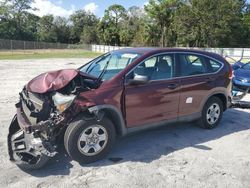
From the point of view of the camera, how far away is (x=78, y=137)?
14.0 feet

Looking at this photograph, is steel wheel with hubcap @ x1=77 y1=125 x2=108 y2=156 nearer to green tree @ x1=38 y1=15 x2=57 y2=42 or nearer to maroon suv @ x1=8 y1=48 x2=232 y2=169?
maroon suv @ x1=8 y1=48 x2=232 y2=169

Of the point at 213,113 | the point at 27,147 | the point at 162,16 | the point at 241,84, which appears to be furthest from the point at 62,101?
the point at 162,16

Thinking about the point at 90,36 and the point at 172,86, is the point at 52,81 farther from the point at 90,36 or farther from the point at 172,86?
the point at 90,36

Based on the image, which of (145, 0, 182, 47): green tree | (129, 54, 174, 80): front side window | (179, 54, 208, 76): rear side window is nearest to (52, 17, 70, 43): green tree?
(145, 0, 182, 47): green tree

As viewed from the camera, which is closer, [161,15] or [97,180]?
[97,180]

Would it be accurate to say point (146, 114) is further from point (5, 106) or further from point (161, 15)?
point (161, 15)

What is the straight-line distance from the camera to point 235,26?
1889 inches

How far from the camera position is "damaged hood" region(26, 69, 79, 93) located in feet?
14.5

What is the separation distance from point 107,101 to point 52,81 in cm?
89

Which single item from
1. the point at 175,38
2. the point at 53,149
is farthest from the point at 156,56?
the point at 175,38

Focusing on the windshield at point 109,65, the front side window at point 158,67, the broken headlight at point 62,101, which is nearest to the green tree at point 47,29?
the windshield at point 109,65

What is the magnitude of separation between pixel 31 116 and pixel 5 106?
3.92 m

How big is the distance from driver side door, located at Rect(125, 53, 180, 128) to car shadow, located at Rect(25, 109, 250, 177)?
44 centimetres

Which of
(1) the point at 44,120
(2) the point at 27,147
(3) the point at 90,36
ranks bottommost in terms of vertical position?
(2) the point at 27,147
